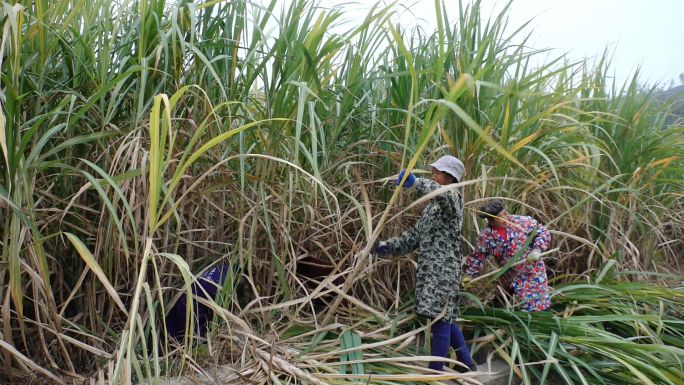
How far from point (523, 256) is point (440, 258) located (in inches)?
17.7

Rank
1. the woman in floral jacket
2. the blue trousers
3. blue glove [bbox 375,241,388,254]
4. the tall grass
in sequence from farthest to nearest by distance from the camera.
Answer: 1. the woman in floral jacket
2. blue glove [bbox 375,241,388,254]
3. the blue trousers
4. the tall grass

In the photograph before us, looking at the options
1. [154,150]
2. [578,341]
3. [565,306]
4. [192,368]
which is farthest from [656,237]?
[154,150]

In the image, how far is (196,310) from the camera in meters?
1.82

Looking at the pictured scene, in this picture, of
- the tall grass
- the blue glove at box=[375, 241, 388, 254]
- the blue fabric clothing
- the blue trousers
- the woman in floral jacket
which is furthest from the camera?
the woman in floral jacket

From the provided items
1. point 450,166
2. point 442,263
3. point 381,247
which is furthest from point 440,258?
point 450,166

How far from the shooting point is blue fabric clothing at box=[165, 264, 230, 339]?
1.85m

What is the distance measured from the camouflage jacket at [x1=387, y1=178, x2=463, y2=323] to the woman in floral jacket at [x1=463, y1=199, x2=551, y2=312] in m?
0.19

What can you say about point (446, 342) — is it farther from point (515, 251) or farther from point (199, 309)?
point (199, 309)

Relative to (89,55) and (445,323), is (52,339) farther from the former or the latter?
(445,323)

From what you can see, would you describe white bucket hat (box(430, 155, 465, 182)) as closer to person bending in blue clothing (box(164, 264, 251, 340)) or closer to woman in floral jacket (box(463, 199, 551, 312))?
woman in floral jacket (box(463, 199, 551, 312))

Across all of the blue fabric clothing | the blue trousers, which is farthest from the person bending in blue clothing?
the blue trousers

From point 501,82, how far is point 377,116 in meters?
0.66

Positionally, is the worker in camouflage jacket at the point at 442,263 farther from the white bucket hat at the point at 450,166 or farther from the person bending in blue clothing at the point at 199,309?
the person bending in blue clothing at the point at 199,309

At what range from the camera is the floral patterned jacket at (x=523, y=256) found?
2221 mm
